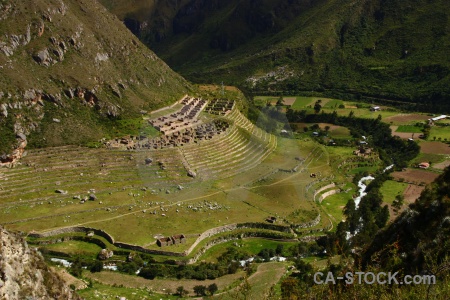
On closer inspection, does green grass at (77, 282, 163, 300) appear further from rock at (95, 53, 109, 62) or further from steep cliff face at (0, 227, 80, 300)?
rock at (95, 53, 109, 62)

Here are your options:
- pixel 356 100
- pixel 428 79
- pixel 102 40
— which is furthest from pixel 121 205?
pixel 428 79

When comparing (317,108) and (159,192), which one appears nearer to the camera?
(159,192)

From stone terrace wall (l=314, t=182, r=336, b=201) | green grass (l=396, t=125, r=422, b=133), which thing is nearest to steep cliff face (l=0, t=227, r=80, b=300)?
stone terrace wall (l=314, t=182, r=336, b=201)

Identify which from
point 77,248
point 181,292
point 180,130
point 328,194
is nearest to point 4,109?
point 180,130

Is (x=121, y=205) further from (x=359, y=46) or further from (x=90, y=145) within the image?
(x=359, y=46)

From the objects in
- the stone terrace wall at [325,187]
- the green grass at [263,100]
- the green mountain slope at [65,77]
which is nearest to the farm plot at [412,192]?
the stone terrace wall at [325,187]

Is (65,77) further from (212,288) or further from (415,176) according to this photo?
(415,176)
